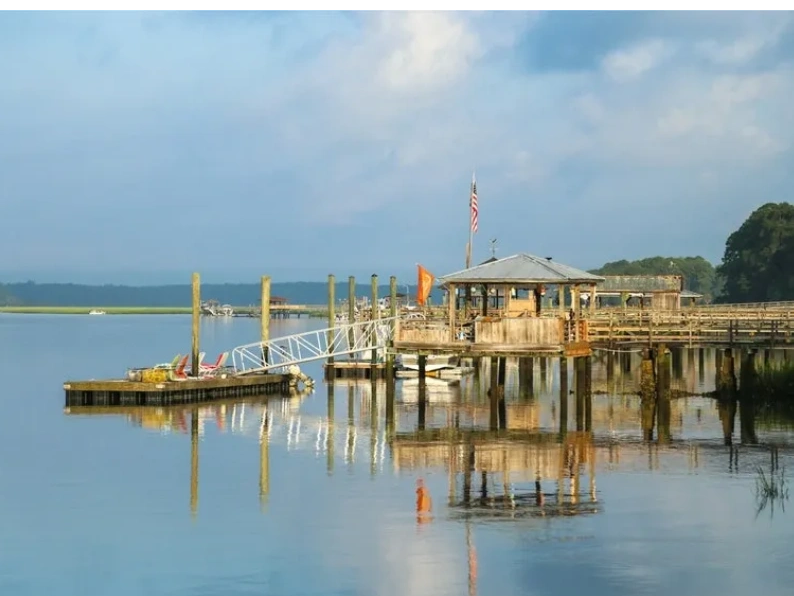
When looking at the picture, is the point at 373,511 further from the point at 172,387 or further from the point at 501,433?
the point at 172,387

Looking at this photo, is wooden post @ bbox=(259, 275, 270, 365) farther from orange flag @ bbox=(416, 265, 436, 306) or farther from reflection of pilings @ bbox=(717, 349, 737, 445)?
reflection of pilings @ bbox=(717, 349, 737, 445)

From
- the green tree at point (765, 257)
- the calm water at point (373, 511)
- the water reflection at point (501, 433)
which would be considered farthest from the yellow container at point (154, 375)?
the green tree at point (765, 257)

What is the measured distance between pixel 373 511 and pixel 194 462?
10.9m

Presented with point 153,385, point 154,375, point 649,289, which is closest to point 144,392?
point 153,385

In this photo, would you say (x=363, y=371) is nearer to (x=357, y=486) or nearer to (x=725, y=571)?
(x=357, y=486)

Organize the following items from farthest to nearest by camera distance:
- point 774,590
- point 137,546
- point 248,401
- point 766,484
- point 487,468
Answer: point 248,401 → point 487,468 → point 766,484 → point 137,546 → point 774,590

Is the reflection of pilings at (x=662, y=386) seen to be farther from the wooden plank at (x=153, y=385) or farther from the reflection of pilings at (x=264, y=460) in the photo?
the wooden plank at (x=153, y=385)

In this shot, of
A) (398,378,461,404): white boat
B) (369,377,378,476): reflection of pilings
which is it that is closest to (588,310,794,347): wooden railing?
(369,377,378,476): reflection of pilings

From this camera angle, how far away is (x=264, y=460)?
43.5 meters

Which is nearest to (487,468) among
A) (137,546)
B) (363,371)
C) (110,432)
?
(137,546)

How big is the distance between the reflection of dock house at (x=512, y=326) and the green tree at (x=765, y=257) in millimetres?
78242

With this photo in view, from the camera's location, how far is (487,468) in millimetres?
39625

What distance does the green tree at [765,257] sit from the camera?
5074 inches

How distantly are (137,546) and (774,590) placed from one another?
13.5m
